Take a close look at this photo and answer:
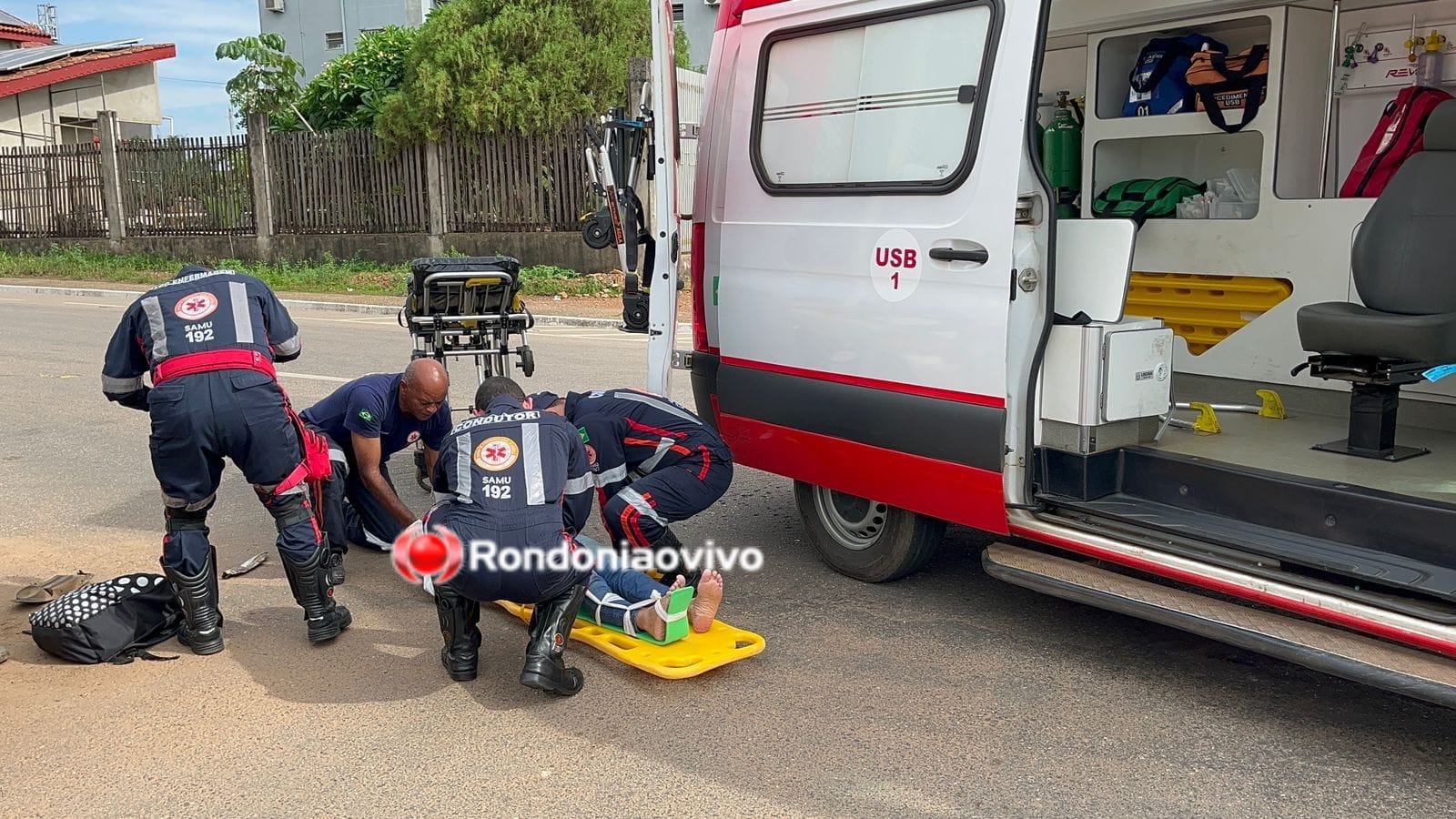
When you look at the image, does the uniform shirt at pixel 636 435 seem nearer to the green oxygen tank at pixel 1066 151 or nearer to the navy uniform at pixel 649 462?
the navy uniform at pixel 649 462

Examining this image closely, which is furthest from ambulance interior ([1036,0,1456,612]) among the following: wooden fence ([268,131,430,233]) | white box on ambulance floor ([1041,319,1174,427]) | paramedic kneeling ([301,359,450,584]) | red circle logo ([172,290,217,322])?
wooden fence ([268,131,430,233])

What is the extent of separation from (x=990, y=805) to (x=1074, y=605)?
5.65 ft

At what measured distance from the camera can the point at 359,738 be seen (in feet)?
13.0

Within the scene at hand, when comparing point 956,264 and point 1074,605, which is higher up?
point 956,264

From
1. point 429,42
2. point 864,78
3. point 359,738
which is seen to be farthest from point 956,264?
point 429,42

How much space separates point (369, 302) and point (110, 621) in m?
12.0

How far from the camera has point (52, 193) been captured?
71.3 feet

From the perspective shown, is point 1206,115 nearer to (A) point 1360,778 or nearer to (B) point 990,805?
(A) point 1360,778

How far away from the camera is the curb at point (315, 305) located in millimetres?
14406

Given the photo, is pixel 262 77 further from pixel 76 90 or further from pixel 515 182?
Result: pixel 515 182

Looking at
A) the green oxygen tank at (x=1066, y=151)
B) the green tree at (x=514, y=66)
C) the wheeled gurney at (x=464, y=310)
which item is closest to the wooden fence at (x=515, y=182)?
the green tree at (x=514, y=66)

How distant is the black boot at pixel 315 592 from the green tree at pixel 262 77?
21191 millimetres

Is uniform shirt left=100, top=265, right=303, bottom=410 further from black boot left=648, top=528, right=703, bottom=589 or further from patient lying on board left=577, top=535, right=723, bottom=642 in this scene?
black boot left=648, top=528, right=703, bottom=589

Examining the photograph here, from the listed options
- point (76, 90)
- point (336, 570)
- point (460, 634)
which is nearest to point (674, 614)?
point (460, 634)
